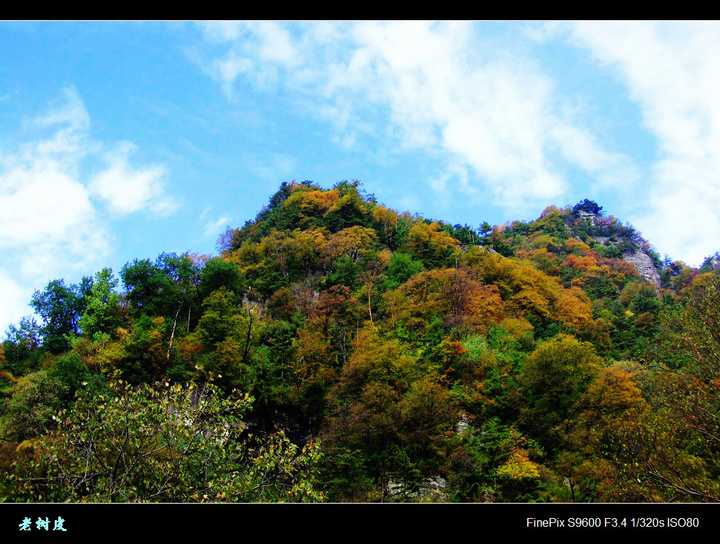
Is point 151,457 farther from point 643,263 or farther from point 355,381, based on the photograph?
point 643,263

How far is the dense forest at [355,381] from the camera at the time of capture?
365 inches

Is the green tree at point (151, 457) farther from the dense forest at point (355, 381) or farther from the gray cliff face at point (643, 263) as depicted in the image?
the gray cliff face at point (643, 263)

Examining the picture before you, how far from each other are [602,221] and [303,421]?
92631mm

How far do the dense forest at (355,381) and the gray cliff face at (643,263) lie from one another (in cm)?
2582

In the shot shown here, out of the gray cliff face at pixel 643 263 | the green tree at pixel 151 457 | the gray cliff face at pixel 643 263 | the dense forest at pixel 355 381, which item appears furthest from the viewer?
the gray cliff face at pixel 643 263

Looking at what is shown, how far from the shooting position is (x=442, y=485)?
72.6ft

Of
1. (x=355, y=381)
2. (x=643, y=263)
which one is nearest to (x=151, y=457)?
(x=355, y=381)

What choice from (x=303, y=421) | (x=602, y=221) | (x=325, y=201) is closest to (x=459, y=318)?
(x=303, y=421)

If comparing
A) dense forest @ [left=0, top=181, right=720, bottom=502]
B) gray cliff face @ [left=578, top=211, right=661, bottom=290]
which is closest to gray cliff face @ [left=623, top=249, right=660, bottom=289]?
gray cliff face @ [left=578, top=211, right=661, bottom=290]

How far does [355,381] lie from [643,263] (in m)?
75.1

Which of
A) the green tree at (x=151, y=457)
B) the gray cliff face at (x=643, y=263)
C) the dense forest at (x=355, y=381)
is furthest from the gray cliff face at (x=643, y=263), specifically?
the green tree at (x=151, y=457)

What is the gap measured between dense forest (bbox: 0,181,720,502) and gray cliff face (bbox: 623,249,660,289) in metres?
25.8
